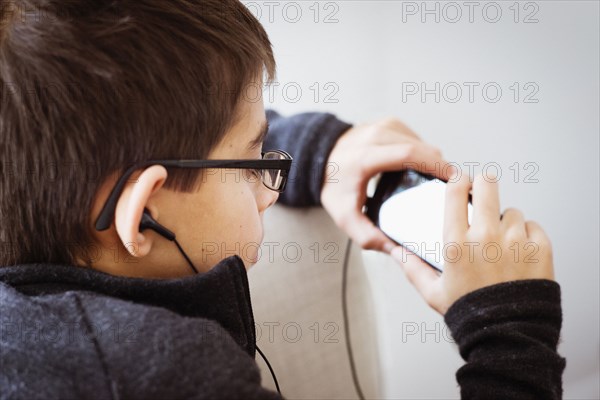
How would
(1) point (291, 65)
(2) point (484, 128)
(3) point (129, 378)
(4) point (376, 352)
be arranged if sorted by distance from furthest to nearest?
(1) point (291, 65) → (2) point (484, 128) → (4) point (376, 352) → (3) point (129, 378)

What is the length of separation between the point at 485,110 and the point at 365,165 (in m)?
0.35

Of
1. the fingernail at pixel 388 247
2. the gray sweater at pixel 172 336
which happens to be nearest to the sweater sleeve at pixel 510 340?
the gray sweater at pixel 172 336

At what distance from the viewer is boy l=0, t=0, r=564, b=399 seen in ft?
1.61

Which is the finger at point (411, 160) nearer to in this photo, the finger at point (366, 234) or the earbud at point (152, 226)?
the finger at point (366, 234)

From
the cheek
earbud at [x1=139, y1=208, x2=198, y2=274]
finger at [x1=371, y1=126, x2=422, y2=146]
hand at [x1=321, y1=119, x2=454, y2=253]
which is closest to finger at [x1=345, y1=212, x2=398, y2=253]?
hand at [x1=321, y1=119, x2=454, y2=253]

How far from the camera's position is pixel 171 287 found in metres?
0.58

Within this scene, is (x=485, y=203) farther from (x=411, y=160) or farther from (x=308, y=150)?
(x=308, y=150)

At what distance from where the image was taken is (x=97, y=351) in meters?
0.48

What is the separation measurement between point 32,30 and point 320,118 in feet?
1.59

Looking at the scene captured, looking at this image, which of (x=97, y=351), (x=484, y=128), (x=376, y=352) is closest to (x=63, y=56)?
(x=97, y=351)

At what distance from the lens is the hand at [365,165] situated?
823 mm

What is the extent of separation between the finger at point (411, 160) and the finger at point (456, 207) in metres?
0.08

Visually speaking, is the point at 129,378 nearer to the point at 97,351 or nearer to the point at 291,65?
the point at 97,351

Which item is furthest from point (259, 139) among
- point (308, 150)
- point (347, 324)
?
point (347, 324)
